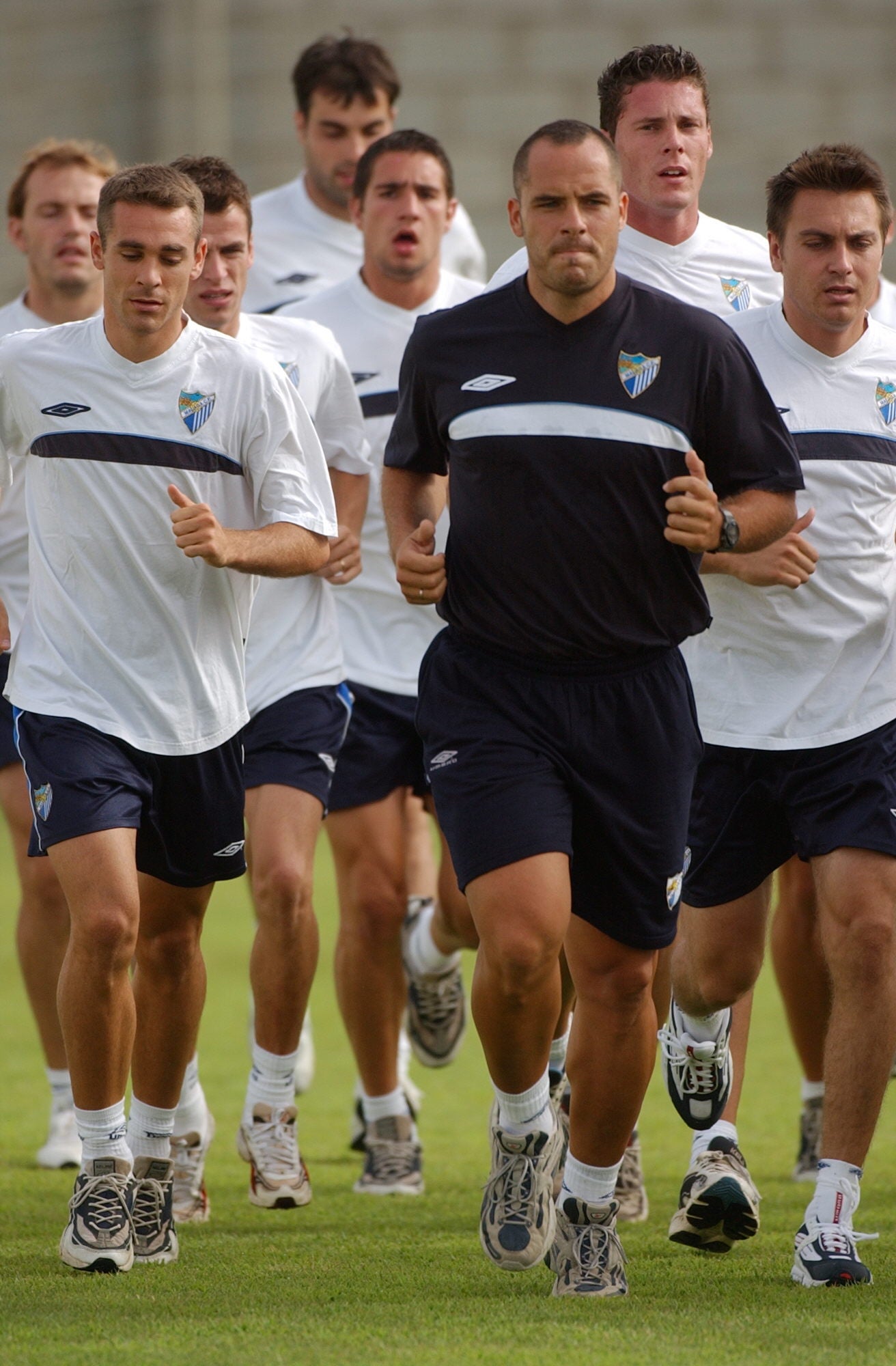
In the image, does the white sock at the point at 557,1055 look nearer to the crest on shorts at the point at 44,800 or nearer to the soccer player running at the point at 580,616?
the soccer player running at the point at 580,616

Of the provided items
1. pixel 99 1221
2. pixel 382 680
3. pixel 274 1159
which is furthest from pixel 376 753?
pixel 99 1221

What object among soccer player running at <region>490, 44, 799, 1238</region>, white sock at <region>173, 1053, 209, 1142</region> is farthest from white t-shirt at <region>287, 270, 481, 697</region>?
white sock at <region>173, 1053, 209, 1142</region>

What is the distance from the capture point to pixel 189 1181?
539 cm

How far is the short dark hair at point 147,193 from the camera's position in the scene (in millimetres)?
4613

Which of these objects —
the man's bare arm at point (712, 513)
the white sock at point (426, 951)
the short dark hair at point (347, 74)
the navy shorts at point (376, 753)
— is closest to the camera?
the man's bare arm at point (712, 513)

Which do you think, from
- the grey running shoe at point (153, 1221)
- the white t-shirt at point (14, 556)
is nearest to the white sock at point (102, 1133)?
the grey running shoe at point (153, 1221)

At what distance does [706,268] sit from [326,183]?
251 cm

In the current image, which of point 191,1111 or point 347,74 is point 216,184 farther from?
point 191,1111

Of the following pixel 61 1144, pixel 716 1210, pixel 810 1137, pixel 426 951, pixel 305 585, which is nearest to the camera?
pixel 716 1210

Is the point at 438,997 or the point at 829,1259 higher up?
the point at 829,1259

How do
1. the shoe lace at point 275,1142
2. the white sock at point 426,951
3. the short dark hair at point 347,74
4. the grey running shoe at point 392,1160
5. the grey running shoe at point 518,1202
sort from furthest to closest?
the short dark hair at point 347,74
the white sock at point 426,951
the grey running shoe at point 392,1160
the shoe lace at point 275,1142
the grey running shoe at point 518,1202

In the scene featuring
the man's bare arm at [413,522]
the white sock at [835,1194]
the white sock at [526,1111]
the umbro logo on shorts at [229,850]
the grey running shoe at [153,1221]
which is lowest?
the grey running shoe at [153,1221]

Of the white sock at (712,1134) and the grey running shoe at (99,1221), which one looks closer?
the grey running shoe at (99,1221)

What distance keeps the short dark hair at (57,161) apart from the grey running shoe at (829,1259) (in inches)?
156
